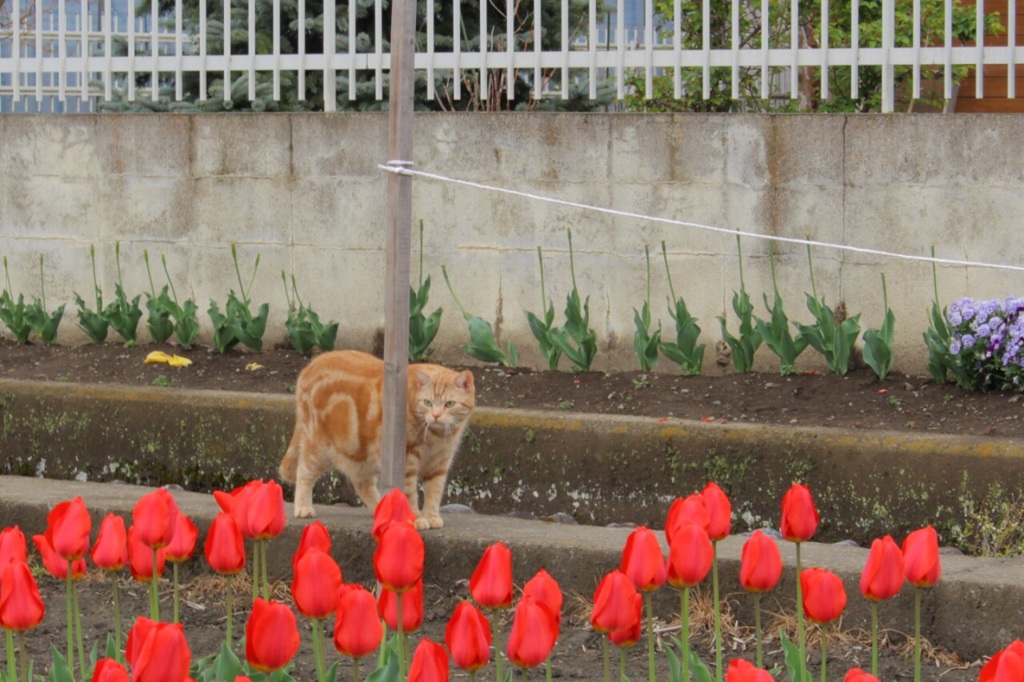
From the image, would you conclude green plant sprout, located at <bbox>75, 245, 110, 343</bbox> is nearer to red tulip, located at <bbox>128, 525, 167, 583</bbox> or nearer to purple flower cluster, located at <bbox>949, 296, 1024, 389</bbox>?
purple flower cluster, located at <bbox>949, 296, 1024, 389</bbox>

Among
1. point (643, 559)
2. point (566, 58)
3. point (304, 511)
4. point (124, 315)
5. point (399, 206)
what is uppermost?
point (566, 58)

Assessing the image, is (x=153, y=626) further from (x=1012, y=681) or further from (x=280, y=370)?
(x=280, y=370)

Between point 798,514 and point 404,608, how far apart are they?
2.21 feet

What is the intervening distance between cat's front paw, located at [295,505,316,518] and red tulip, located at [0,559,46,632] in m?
2.41

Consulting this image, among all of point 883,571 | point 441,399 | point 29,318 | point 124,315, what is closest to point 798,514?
point 883,571

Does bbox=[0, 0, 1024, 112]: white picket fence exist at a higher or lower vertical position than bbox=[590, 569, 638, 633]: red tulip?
higher

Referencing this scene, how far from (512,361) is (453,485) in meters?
1.06

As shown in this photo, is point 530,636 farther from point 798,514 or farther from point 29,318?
point 29,318

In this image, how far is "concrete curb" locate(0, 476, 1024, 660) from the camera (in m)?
3.63

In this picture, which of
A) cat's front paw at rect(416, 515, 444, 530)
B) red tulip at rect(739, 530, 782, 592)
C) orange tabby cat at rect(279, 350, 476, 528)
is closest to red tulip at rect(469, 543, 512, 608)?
red tulip at rect(739, 530, 782, 592)

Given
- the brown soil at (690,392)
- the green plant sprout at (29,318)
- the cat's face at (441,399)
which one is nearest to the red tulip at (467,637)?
the cat's face at (441,399)

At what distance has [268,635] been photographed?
213cm

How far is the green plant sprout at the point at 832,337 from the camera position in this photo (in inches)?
241

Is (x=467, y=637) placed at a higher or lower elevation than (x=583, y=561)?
higher
